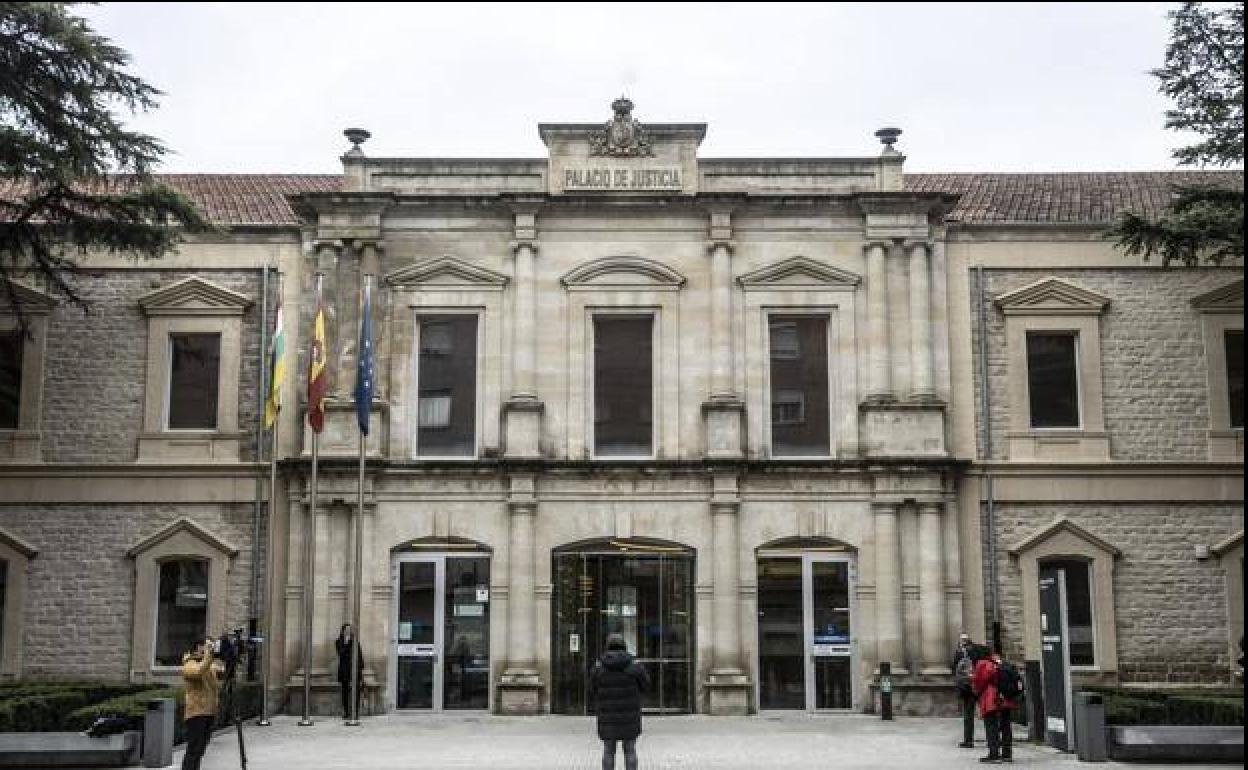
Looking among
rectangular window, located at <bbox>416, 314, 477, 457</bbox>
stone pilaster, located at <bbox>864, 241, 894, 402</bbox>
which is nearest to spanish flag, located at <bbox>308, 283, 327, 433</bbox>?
rectangular window, located at <bbox>416, 314, 477, 457</bbox>

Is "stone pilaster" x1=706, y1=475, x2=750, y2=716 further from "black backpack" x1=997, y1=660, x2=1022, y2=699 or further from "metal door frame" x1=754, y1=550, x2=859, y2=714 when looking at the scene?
"black backpack" x1=997, y1=660, x2=1022, y2=699

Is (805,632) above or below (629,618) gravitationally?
below

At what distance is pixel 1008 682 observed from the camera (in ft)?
65.5

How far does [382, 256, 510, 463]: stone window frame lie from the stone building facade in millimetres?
60

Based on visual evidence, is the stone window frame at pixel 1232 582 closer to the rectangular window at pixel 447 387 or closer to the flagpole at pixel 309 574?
the rectangular window at pixel 447 387

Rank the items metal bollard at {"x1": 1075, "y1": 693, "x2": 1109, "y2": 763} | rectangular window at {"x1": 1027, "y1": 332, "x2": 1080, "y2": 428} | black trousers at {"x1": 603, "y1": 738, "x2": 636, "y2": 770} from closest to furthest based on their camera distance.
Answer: black trousers at {"x1": 603, "y1": 738, "x2": 636, "y2": 770}, metal bollard at {"x1": 1075, "y1": 693, "x2": 1109, "y2": 763}, rectangular window at {"x1": 1027, "y1": 332, "x2": 1080, "y2": 428}

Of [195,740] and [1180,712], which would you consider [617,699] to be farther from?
[1180,712]

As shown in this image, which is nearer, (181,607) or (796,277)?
(181,607)

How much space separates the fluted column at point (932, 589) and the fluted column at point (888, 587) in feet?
1.42

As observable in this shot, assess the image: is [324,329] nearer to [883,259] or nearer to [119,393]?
[119,393]

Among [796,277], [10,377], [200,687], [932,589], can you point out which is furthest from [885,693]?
[10,377]

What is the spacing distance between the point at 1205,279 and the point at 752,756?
49.6 feet

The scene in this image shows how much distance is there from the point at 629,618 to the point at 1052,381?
32.5 feet

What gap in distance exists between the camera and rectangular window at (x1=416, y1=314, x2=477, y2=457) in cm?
2789
